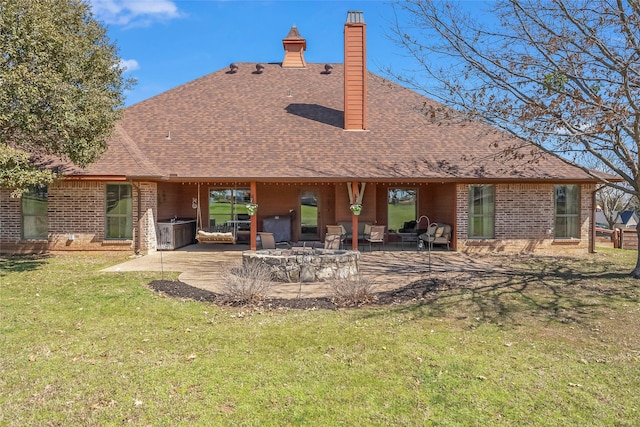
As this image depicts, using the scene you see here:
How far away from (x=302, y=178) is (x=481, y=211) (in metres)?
5.80

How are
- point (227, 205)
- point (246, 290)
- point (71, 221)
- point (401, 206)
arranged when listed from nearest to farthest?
point (246, 290) → point (71, 221) → point (227, 205) → point (401, 206)

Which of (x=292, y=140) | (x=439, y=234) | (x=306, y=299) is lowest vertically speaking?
(x=306, y=299)

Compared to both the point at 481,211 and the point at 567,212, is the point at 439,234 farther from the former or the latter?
the point at 567,212

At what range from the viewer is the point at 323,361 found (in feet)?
14.5

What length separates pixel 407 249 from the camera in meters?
13.5

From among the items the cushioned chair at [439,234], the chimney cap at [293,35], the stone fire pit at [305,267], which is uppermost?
the chimney cap at [293,35]

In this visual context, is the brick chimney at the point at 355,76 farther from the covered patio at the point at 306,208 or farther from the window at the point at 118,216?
the window at the point at 118,216

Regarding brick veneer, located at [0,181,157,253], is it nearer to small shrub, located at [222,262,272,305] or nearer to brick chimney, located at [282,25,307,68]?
small shrub, located at [222,262,272,305]

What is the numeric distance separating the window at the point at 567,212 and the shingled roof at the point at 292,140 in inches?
26.7

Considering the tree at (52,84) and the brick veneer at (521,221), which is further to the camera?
the brick veneer at (521,221)

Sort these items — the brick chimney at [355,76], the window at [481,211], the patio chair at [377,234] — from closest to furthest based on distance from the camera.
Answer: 1. the patio chair at [377,234]
2. the window at [481,211]
3. the brick chimney at [355,76]

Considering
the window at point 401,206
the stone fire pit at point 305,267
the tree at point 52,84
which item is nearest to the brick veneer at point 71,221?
the tree at point 52,84

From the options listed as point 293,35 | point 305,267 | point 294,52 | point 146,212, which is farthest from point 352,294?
point 293,35

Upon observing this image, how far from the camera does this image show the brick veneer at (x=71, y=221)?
12.0 metres
